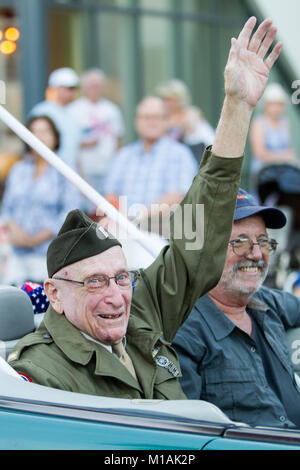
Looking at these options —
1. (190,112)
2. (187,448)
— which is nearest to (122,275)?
(187,448)

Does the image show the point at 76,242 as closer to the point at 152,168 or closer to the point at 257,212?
the point at 257,212

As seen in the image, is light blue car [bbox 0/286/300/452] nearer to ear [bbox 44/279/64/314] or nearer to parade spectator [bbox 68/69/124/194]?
ear [bbox 44/279/64/314]

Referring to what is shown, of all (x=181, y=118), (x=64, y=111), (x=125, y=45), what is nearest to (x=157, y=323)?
(x=64, y=111)

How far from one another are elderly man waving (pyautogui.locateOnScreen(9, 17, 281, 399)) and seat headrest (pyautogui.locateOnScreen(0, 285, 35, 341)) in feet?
0.33

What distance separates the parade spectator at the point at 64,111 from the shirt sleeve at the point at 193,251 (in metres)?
4.22

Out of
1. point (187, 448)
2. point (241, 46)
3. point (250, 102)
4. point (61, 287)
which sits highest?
point (241, 46)

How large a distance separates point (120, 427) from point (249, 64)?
1290mm

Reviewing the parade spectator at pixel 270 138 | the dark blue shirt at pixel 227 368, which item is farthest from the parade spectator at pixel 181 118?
the dark blue shirt at pixel 227 368

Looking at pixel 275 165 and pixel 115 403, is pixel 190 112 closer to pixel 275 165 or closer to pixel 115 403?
pixel 275 165

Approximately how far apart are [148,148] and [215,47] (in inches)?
241

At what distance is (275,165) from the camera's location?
26.6ft

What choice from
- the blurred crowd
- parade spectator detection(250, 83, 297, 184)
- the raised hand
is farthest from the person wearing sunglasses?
parade spectator detection(250, 83, 297, 184)

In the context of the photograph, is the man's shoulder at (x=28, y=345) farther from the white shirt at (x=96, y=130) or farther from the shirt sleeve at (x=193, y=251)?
the white shirt at (x=96, y=130)

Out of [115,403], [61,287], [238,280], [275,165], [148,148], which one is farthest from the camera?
[275,165]
